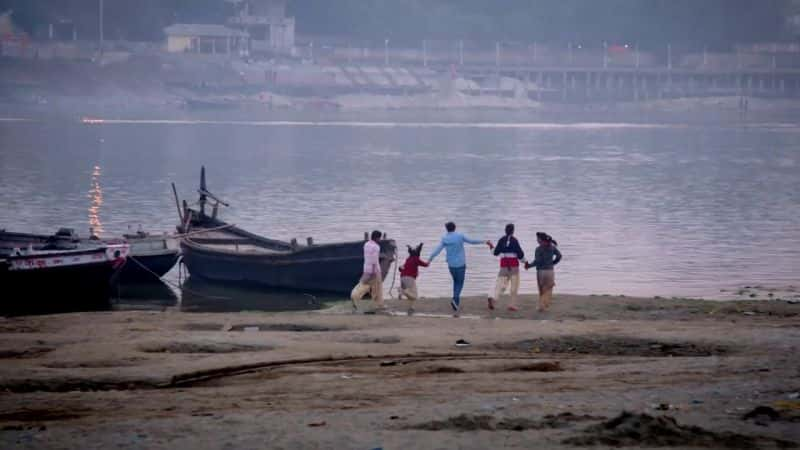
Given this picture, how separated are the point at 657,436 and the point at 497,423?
1.62m

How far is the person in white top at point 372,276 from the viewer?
27.0 m

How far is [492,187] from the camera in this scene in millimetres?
76438

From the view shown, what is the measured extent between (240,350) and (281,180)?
5939 cm

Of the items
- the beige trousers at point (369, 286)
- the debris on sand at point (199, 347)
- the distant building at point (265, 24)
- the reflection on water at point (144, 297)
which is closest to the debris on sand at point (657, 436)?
the debris on sand at point (199, 347)

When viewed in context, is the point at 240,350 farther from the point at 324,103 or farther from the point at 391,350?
the point at 324,103

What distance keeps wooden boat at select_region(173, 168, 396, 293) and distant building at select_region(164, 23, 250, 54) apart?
482 feet

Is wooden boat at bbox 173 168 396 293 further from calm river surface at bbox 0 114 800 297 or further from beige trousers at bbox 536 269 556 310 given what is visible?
beige trousers at bbox 536 269 556 310

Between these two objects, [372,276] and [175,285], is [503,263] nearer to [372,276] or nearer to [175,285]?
[372,276]

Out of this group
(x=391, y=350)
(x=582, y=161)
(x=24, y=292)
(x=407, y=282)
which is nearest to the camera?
(x=391, y=350)

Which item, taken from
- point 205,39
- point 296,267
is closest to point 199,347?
point 296,267

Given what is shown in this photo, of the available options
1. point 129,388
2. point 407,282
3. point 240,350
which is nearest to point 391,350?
point 240,350

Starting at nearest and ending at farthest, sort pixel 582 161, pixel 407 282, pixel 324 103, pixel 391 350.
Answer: pixel 391 350, pixel 407 282, pixel 582 161, pixel 324 103

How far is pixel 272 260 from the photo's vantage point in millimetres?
34000

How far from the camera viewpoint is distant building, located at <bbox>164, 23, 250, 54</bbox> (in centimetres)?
18362
